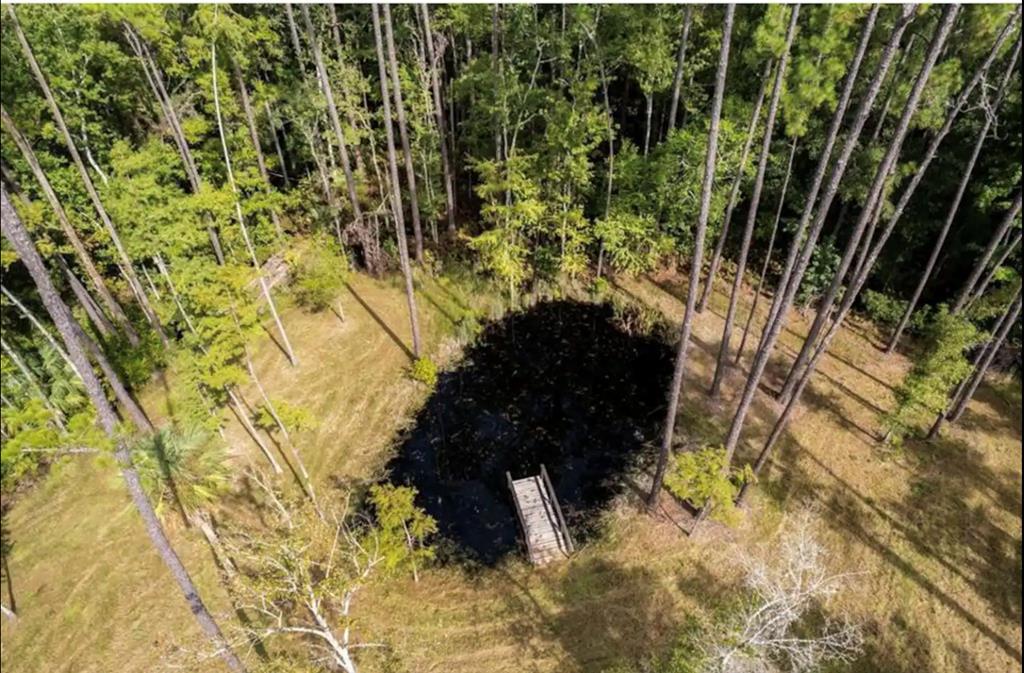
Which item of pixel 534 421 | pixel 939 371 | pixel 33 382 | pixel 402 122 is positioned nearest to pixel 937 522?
pixel 939 371

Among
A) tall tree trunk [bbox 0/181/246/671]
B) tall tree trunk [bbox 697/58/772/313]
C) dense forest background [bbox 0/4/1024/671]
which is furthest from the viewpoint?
dense forest background [bbox 0/4/1024/671]

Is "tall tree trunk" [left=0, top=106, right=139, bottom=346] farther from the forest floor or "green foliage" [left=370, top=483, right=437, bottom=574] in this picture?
"green foliage" [left=370, top=483, right=437, bottom=574]

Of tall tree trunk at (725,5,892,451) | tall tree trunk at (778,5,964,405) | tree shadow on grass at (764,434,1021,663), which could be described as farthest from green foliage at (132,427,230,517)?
tree shadow on grass at (764,434,1021,663)

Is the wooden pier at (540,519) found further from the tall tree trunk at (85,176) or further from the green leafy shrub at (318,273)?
the tall tree trunk at (85,176)

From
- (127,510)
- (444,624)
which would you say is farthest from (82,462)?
(444,624)

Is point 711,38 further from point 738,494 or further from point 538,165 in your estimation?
point 738,494

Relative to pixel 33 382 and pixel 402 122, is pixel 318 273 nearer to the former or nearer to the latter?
pixel 402 122
